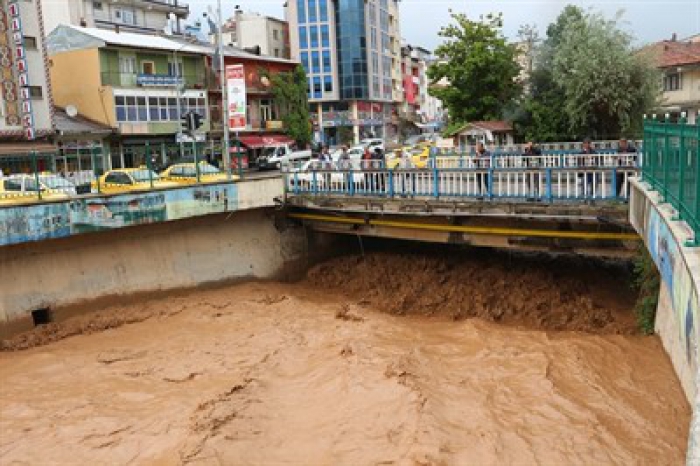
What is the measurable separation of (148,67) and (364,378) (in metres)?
31.8

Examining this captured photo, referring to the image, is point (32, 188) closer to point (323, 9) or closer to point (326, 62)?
point (326, 62)

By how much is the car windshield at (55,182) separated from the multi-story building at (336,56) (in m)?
48.0

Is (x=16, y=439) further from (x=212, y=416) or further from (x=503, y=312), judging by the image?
(x=503, y=312)

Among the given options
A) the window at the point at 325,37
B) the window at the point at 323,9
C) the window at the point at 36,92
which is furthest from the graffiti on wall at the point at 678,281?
the window at the point at 323,9

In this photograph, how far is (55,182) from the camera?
16.7m

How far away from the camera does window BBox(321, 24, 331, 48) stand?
2512 inches

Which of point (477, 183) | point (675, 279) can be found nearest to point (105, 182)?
point (477, 183)

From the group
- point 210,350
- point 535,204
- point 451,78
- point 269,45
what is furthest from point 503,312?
point 269,45

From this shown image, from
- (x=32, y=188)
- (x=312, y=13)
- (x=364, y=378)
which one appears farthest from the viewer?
(x=312, y=13)

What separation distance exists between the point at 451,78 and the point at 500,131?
5.46m

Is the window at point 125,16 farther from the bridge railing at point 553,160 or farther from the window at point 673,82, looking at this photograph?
the window at point 673,82

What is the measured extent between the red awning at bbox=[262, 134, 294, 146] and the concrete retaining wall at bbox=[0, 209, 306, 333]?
2632 centimetres

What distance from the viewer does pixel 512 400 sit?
10.8 meters

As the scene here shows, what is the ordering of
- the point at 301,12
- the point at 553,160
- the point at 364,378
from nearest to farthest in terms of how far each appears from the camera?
the point at 364,378
the point at 553,160
the point at 301,12
